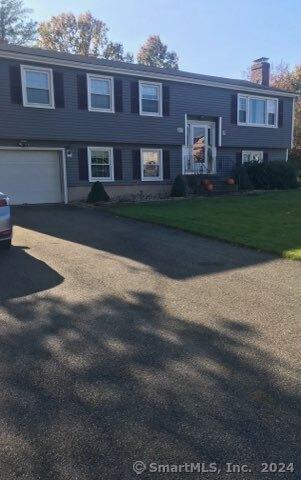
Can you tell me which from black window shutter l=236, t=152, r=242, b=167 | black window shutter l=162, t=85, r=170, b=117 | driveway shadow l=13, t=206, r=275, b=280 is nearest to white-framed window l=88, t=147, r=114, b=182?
black window shutter l=162, t=85, r=170, b=117

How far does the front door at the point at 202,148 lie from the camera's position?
73.3ft

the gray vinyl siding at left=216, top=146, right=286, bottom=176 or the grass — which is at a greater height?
the gray vinyl siding at left=216, top=146, right=286, bottom=176

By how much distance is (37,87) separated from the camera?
17.3 m

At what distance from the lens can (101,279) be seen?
6.60 metres

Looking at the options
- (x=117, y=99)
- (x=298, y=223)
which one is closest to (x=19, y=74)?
(x=117, y=99)

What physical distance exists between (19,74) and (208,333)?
15537 millimetres

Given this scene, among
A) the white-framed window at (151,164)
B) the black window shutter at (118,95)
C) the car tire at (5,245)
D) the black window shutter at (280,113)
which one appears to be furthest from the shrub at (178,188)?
the car tire at (5,245)

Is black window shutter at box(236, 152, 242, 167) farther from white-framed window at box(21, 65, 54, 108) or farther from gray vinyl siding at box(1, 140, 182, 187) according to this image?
white-framed window at box(21, 65, 54, 108)

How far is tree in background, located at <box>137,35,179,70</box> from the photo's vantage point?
55.7 meters

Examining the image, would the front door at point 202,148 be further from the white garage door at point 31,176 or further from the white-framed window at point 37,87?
the white-framed window at point 37,87

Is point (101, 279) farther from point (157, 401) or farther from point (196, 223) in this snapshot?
point (196, 223)

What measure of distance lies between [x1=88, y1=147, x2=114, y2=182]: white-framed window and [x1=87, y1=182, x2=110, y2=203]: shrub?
1.57 metres

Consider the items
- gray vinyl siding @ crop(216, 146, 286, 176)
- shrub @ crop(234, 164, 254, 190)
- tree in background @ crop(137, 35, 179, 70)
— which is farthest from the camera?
tree in background @ crop(137, 35, 179, 70)

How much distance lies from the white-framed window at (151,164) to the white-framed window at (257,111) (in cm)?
550
